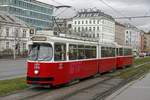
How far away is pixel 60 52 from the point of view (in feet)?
64.0

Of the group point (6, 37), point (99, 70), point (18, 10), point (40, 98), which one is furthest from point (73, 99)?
point (18, 10)

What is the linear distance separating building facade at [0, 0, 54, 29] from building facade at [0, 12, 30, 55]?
40.9 ft

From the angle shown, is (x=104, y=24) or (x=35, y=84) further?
(x=104, y=24)

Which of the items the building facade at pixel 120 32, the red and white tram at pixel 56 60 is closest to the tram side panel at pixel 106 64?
the red and white tram at pixel 56 60

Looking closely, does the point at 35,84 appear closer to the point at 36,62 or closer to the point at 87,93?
the point at 36,62

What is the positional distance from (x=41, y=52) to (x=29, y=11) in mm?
95450

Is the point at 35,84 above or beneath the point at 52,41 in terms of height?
beneath

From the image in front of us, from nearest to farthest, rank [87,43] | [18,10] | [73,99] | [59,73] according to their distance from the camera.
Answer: [73,99] < [59,73] < [87,43] < [18,10]

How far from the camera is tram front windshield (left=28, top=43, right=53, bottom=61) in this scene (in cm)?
1870

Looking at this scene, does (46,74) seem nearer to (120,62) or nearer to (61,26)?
(61,26)

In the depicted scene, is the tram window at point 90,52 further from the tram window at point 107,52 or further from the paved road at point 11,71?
the paved road at point 11,71

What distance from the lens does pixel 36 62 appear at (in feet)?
61.0

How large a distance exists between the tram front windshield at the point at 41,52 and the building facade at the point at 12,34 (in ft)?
209

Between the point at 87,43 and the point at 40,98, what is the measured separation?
32.3ft
